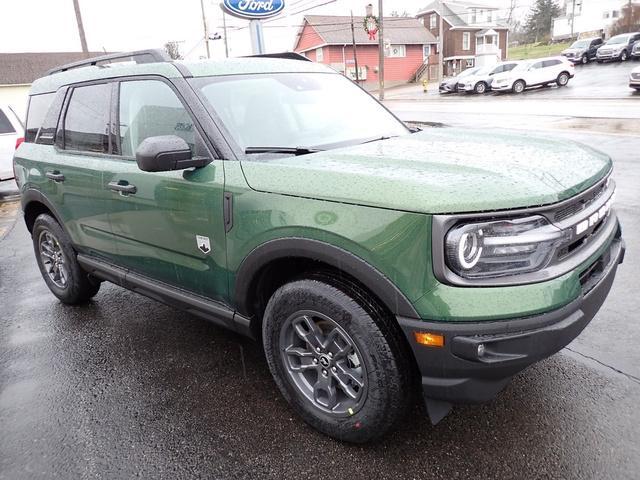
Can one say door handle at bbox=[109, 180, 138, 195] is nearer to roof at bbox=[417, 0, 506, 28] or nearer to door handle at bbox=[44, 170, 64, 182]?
door handle at bbox=[44, 170, 64, 182]

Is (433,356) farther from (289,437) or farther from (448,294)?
(289,437)

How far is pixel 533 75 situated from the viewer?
93.9 feet

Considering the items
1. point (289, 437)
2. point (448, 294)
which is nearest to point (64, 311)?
point (289, 437)

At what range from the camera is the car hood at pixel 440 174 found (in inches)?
77.4

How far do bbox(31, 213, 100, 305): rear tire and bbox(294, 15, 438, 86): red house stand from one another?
44.7m

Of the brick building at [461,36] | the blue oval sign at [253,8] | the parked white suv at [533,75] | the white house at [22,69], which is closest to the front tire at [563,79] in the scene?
the parked white suv at [533,75]

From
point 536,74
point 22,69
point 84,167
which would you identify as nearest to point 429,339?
point 84,167

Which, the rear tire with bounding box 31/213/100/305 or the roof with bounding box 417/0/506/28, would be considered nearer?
the rear tire with bounding box 31/213/100/305

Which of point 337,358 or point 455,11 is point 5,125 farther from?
point 455,11

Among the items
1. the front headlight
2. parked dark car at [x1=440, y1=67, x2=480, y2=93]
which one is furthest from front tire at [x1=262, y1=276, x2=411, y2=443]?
parked dark car at [x1=440, y1=67, x2=480, y2=93]

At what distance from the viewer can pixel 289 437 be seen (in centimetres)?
260

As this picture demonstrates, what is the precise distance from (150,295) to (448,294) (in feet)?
7.07

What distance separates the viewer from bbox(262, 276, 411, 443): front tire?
2186mm

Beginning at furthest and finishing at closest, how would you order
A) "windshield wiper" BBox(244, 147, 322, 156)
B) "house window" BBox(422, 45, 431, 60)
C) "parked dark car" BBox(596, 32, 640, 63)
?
"house window" BBox(422, 45, 431, 60), "parked dark car" BBox(596, 32, 640, 63), "windshield wiper" BBox(244, 147, 322, 156)
